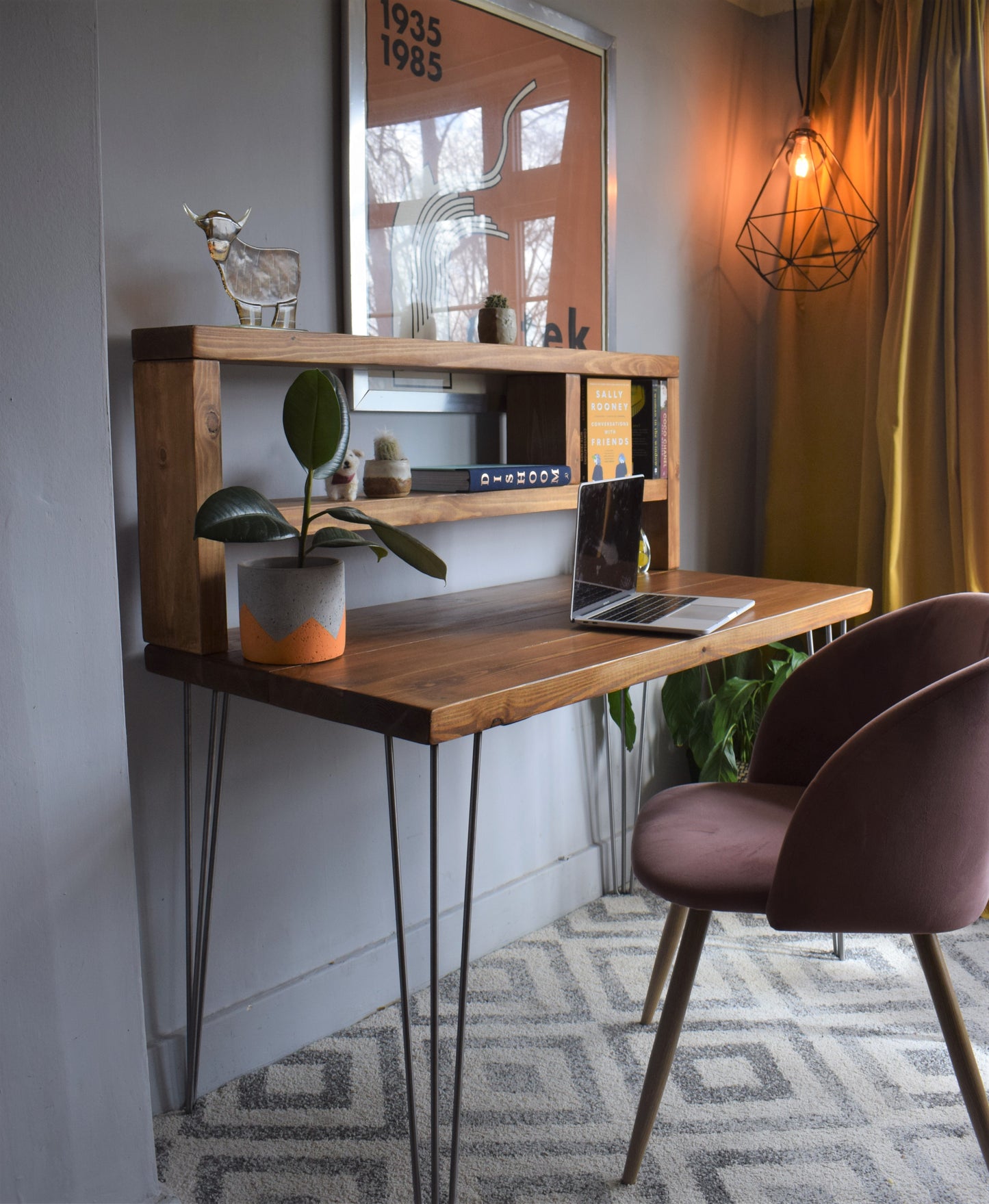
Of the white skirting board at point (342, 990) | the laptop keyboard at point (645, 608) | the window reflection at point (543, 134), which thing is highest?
the window reflection at point (543, 134)

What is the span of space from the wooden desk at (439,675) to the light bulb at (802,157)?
1.17 m

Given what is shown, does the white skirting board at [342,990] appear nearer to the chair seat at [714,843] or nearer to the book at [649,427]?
the chair seat at [714,843]

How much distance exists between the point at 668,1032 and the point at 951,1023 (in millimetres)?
381

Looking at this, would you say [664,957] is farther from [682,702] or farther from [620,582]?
[682,702]

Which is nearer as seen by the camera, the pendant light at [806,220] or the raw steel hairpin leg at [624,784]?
the raw steel hairpin leg at [624,784]

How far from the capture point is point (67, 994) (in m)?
1.34

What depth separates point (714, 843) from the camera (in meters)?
1.55

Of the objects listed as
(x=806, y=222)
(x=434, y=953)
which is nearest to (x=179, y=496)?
(x=434, y=953)

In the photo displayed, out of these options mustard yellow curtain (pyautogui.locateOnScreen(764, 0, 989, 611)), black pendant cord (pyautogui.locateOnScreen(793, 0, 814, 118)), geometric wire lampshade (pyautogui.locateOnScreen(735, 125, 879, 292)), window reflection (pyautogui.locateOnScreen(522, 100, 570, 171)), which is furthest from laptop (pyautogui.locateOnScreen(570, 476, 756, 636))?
black pendant cord (pyautogui.locateOnScreen(793, 0, 814, 118))

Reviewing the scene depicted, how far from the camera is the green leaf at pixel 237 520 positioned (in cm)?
134

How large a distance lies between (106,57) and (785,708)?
1456 millimetres

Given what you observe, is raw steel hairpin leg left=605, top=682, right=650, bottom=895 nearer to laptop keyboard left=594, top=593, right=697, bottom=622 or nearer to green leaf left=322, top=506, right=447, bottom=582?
laptop keyboard left=594, top=593, right=697, bottom=622

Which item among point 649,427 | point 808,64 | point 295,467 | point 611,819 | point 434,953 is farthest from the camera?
point 808,64

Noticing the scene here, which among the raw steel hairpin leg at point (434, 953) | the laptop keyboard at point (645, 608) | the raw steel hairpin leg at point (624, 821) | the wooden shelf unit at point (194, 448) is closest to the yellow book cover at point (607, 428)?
the laptop keyboard at point (645, 608)
